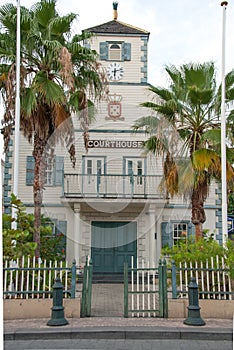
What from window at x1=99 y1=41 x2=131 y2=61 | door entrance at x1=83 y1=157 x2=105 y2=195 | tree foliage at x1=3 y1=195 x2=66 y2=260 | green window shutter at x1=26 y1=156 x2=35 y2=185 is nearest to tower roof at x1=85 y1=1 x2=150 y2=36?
window at x1=99 y1=41 x2=131 y2=61

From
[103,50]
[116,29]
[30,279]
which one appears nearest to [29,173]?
[103,50]

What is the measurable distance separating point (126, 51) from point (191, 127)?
721 cm

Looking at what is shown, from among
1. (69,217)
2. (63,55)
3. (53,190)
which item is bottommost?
(69,217)

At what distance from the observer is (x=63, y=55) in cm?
1141

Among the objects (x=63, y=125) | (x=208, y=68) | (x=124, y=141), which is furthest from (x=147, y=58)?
(x=63, y=125)

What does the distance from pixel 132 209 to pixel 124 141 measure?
9.84ft

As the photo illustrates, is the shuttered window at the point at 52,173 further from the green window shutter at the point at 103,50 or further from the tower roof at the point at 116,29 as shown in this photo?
the tower roof at the point at 116,29

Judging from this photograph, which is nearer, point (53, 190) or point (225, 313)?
point (225, 313)

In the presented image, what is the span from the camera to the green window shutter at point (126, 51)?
1880 centimetres

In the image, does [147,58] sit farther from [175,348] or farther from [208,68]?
[175,348]

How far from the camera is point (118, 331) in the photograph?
7.43m

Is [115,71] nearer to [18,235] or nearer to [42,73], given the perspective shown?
[42,73]

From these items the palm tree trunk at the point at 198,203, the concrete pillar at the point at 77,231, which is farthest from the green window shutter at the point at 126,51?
the palm tree trunk at the point at 198,203

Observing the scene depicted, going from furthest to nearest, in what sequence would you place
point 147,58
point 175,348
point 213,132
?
point 147,58, point 213,132, point 175,348
